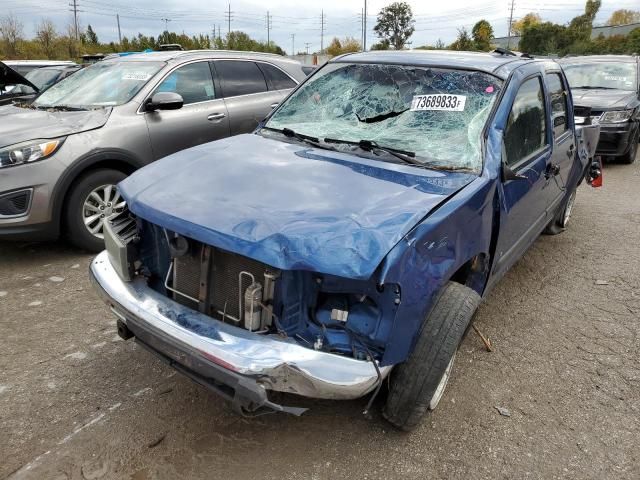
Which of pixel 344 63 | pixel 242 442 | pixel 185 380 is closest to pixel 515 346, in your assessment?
pixel 242 442

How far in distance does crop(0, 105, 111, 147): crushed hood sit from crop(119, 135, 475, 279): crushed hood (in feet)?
6.43

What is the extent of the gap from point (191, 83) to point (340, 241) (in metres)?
4.17

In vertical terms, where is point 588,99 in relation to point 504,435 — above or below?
above

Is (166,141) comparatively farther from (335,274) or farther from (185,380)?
(335,274)

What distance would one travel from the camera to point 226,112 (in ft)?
18.8

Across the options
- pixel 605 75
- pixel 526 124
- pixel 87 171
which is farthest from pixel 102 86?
pixel 605 75

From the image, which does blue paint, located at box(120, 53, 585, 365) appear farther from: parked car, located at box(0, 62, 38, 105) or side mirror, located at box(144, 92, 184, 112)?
parked car, located at box(0, 62, 38, 105)

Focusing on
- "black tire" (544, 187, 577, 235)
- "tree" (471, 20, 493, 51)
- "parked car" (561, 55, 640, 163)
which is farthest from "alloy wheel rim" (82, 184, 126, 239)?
"tree" (471, 20, 493, 51)

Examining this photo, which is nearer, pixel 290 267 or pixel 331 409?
pixel 290 267

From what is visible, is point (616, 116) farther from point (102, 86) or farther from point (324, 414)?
point (324, 414)

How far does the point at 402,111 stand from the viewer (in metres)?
3.27

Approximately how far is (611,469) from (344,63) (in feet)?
10.1

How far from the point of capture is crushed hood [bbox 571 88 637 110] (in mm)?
8523

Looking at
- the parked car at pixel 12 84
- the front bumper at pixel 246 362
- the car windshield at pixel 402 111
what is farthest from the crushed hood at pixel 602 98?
the parked car at pixel 12 84
